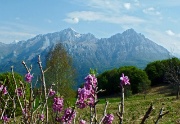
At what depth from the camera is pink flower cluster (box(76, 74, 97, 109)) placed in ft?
8.77

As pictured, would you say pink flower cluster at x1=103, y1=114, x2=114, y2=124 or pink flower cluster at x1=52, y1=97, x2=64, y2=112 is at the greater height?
pink flower cluster at x1=52, y1=97, x2=64, y2=112

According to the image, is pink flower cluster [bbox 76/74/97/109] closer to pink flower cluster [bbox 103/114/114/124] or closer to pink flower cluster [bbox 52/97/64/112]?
pink flower cluster [bbox 103/114/114/124]

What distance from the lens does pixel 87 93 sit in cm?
270

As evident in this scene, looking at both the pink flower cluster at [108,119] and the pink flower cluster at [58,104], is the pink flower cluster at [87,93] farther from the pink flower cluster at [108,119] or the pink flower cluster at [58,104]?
the pink flower cluster at [58,104]

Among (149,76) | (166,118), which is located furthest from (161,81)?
(166,118)

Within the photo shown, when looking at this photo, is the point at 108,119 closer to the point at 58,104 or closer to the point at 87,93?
the point at 87,93

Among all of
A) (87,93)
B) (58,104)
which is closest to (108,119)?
(87,93)

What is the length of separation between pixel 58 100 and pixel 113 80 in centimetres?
7361

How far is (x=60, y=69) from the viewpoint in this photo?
111ft

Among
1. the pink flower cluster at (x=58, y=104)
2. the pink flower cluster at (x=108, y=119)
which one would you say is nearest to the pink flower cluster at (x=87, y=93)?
the pink flower cluster at (x=108, y=119)

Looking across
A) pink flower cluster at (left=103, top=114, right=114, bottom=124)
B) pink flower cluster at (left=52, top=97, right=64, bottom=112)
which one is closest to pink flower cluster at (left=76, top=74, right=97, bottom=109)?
pink flower cluster at (left=103, top=114, right=114, bottom=124)

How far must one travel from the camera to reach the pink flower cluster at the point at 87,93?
8.77 feet

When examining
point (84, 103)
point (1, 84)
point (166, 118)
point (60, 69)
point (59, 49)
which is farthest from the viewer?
point (59, 49)

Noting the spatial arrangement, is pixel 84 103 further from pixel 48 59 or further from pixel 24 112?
pixel 48 59
